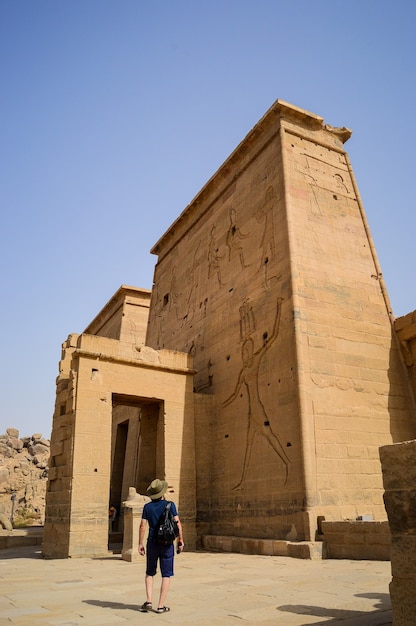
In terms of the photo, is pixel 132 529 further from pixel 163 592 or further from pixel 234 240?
pixel 234 240

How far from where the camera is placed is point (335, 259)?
10.8 m

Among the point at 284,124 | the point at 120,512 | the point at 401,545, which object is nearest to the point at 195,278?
the point at 284,124

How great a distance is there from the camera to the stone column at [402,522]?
2512 mm

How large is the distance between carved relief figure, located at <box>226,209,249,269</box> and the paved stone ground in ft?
24.6

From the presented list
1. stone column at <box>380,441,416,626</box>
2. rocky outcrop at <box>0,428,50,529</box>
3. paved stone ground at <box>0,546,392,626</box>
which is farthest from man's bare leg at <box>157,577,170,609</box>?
rocky outcrop at <box>0,428,50,529</box>

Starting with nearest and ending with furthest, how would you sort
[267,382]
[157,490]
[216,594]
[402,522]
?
[402,522], [157,490], [216,594], [267,382]

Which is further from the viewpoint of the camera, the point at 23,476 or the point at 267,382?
the point at 23,476

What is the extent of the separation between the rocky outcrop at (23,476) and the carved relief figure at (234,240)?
18.4 metres

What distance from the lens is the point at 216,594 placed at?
4516 millimetres

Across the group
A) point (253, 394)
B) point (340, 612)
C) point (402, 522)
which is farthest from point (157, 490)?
point (253, 394)

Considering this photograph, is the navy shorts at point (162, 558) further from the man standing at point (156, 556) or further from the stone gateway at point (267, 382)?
the stone gateway at point (267, 382)

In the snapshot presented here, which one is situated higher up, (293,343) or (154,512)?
(293,343)

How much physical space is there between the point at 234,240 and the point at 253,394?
14.9 ft

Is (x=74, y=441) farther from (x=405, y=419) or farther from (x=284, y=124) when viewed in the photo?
(x=284, y=124)
